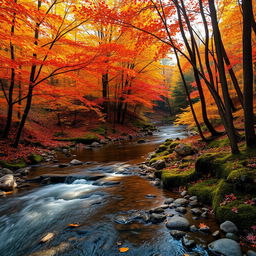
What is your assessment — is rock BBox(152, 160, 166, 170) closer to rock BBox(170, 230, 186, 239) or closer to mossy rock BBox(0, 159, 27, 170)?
rock BBox(170, 230, 186, 239)

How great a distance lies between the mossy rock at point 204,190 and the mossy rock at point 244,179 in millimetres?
550

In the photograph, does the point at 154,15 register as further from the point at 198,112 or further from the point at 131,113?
the point at 131,113

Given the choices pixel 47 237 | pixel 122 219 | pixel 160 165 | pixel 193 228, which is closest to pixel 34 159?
pixel 160 165

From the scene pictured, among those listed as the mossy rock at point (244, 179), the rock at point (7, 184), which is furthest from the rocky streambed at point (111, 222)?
the mossy rock at point (244, 179)

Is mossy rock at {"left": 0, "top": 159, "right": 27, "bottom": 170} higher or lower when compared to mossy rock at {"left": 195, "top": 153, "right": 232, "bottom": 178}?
lower

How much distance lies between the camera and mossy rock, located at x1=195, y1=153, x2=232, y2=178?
430 centimetres

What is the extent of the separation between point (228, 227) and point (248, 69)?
3.24 m

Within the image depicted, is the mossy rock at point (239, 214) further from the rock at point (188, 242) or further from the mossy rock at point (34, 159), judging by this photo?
the mossy rock at point (34, 159)

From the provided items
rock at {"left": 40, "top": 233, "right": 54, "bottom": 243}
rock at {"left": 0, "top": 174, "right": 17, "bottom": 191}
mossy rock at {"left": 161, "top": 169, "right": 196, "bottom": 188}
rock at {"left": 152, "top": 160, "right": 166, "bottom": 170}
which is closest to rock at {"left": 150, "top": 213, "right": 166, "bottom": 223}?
mossy rock at {"left": 161, "top": 169, "right": 196, "bottom": 188}

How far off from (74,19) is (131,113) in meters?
19.4

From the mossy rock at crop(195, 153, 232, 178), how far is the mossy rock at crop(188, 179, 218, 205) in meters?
0.26

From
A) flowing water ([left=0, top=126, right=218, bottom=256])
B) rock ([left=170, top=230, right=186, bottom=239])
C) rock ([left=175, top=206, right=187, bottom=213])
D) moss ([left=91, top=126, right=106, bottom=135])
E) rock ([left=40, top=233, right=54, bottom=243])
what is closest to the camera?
flowing water ([left=0, top=126, right=218, bottom=256])

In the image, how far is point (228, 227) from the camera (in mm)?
2986

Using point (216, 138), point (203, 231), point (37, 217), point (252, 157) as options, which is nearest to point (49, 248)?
point (37, 217)
